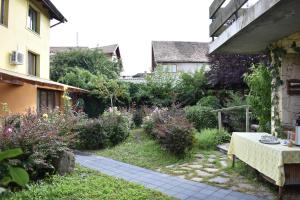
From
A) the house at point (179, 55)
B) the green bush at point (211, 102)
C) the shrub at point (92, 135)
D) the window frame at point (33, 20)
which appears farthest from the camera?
the house at point (179, 55)

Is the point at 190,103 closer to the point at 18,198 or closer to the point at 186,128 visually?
the point at 186,128

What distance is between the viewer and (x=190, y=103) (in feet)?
60.2

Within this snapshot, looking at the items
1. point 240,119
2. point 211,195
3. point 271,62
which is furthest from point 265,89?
point 240,119

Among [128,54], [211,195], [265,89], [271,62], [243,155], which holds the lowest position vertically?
[211,195]

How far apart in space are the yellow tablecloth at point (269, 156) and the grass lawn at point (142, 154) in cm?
258

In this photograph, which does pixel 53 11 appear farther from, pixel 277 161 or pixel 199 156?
pixel 277 161

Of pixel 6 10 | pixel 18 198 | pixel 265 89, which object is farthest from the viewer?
pixel 6 10

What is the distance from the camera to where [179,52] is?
38938 mm

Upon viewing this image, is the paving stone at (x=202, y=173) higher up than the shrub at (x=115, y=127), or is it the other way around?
the shrub at (x=115, y=127)

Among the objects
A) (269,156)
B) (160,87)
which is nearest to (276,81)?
(269,156)

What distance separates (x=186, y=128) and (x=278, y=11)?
202 inches

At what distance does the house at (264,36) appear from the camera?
4676 millimetres

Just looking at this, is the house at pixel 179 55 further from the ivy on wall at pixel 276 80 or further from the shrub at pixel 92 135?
the ivy on wall at pixel 276 80

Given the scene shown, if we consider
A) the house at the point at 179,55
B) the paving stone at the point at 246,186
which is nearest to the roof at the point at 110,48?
the house at the point at 179,55
